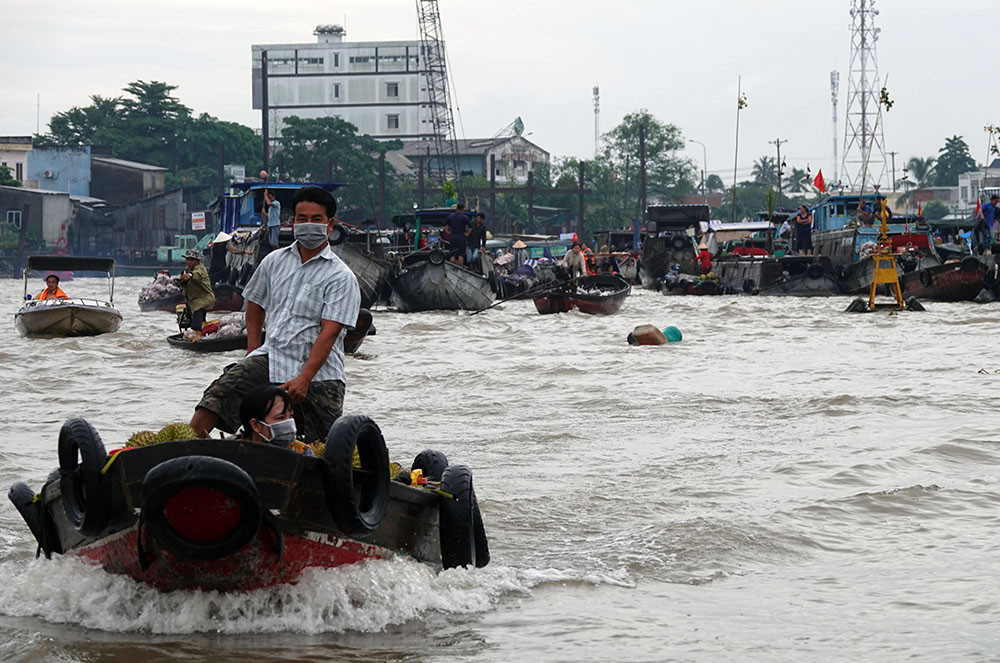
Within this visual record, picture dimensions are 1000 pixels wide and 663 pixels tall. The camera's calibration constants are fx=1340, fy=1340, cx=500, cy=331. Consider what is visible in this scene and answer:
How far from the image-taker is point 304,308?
564 centimetres

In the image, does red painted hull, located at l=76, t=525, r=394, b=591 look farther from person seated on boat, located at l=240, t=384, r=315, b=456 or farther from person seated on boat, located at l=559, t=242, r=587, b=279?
person seated on boat, located at l=559, t=242, r=587, b=279

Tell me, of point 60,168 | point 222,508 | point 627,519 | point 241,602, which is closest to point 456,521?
point 241,602

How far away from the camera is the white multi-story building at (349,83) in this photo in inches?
4026

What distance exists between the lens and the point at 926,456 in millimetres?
9312

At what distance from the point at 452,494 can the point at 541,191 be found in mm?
58656

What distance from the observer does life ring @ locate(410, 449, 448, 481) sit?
628cm

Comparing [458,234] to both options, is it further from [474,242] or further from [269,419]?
[269,419]

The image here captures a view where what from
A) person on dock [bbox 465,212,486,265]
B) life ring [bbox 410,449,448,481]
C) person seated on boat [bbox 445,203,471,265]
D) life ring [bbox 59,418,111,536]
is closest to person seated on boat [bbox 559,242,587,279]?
person on dock [bbox 465,212,486,265]

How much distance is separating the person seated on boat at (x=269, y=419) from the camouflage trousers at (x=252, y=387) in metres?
0.30

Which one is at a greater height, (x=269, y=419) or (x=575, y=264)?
(x=575, y=264)

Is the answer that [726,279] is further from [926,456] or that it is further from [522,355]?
[926,456]

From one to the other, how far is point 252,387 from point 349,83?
10031 cm

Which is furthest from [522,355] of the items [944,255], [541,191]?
[541,191]

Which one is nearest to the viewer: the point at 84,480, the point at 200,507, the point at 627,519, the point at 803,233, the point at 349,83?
the point at 200,507
